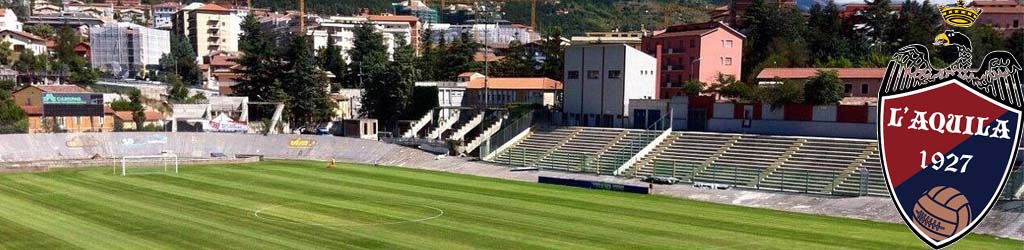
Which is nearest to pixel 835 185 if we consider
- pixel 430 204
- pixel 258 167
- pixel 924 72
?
pixel 430 204

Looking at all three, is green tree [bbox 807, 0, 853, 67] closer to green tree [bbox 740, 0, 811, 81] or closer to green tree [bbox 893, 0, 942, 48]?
green tree [bbox 740, 0, 811, 81]

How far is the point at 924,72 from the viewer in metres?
9.06

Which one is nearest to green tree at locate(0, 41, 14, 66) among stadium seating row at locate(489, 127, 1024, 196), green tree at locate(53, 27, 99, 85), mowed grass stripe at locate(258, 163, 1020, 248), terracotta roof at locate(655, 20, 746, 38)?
green tree at locate(53, 27, 99, 85)

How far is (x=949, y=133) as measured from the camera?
8.48m

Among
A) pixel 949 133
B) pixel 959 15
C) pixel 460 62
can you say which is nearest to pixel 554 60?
pixel 460 62

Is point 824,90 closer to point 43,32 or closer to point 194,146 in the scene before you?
point 194,146

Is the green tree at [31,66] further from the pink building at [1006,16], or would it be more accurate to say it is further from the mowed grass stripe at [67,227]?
the pink building at [1006,16]

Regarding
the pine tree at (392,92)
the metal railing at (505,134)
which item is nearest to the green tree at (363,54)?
the pine tree at (392,92)

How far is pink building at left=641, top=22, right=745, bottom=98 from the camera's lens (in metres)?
64.8

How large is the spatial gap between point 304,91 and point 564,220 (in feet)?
168

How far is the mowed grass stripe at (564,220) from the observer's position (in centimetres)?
2686

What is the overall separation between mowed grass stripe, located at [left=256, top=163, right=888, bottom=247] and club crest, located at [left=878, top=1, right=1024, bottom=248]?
17.0 meters

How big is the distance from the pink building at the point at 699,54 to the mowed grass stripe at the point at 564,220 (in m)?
30.6

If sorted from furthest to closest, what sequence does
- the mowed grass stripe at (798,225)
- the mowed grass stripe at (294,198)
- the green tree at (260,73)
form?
the green tree at (260,73), the mowed grass stripe at (798,225), the mowed grass stripe at (294,198)
